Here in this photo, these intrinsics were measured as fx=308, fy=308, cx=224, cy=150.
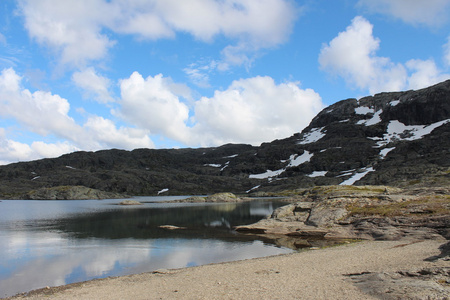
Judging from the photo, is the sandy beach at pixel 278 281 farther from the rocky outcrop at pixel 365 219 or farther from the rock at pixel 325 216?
the rock at pixel 325 216

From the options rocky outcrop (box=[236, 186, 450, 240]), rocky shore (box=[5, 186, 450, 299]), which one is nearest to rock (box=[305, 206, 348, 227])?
rocky outcrop (box=[236, 186, 450, 240])

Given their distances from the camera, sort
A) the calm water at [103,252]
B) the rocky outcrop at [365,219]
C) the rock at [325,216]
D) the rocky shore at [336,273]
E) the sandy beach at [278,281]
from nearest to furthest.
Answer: the rocky shore at [336,273], the sandy beach at [278,281], the calm water at [103,252], the rocky outcrop at [365,219], the rock at [325,216]

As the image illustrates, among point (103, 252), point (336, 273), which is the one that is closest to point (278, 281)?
point (336, 273)

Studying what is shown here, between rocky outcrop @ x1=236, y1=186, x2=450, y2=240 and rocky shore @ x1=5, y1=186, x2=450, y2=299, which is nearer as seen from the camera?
rocky shore @ x1=5, y1=186, x2=450, y2=299

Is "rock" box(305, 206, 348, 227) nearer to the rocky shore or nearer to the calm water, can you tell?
the rocky shore

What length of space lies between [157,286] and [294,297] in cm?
1046

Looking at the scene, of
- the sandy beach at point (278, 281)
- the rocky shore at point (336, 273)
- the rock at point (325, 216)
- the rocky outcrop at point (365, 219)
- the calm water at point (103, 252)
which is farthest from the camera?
the rock at point (325, 216)

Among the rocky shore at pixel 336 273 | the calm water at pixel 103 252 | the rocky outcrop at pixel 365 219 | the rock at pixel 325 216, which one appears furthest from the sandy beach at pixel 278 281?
the rock at pixel 325 216

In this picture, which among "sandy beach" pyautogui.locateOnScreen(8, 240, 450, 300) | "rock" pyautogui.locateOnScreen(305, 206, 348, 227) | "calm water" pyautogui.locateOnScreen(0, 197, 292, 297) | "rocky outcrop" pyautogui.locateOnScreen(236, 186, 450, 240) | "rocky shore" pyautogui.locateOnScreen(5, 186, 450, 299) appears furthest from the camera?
"rock" pyautogui.locateOnScreen(305, 206, 348, 227)

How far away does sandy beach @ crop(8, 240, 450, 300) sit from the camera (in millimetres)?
16906

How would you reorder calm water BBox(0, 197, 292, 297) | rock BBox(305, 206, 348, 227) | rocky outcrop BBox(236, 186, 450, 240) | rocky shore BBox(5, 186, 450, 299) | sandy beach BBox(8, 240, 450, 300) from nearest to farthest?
rocky shore BBox(5, 186, 450, 299)
sandy beach BBox(8, 240, 450, 300)
calm water BBox(0, 197, 292, 297)
rocky outcrop BBox(236, 186, 450, 240)
rock BBox(305, 206, 348, 227)

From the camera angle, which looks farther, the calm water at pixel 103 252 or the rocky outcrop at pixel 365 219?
the rocky outcrop at pixel 365 219

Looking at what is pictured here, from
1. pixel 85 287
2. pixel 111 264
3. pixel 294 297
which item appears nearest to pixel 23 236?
pixel 111 264

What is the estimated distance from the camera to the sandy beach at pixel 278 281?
55.5 ft
